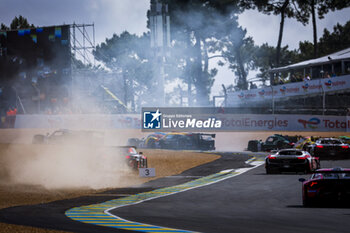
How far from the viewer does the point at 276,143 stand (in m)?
34.2

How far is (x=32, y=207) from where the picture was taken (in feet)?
47.0

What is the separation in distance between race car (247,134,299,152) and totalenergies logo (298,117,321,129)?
6.28 meters

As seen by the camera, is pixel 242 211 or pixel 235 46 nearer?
pixel 242 211

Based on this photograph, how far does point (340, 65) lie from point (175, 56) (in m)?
23.3

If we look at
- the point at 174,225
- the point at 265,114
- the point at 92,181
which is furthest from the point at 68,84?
the point at 174,225

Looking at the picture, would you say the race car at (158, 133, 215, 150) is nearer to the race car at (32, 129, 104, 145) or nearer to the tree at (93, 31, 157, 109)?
the race car at (32, 129, 104, 145)

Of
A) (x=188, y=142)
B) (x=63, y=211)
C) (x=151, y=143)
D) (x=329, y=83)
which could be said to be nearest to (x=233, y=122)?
(x=188, y=142)

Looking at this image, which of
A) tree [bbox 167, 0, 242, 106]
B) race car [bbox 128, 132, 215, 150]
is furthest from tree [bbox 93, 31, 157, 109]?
race car [bbox 128, 132, 215, 150]

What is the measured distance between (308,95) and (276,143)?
967 centimetres

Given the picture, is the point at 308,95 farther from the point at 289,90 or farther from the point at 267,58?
the point at 267,58

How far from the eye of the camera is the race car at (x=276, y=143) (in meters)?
33.5

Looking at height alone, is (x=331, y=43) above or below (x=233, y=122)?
above

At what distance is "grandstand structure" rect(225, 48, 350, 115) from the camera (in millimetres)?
41094

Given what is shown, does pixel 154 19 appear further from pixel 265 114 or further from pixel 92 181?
pixel 92 181
